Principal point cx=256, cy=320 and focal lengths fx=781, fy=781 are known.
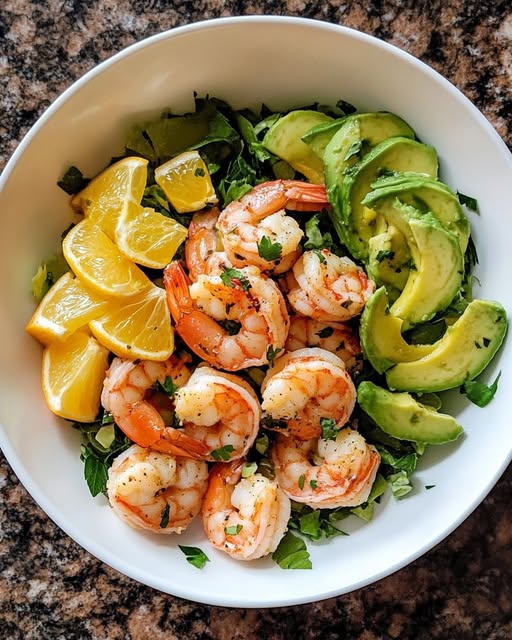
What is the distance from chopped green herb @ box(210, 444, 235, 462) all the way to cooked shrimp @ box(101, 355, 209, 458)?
0.02 metres

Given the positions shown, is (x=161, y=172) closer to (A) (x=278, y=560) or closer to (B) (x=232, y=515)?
(B) (x=232, y=515)

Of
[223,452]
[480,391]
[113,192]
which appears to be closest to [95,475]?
[223,452]

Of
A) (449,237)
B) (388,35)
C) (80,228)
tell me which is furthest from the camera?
(388,35)

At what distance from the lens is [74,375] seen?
1.86 metres

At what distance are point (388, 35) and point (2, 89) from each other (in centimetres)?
105

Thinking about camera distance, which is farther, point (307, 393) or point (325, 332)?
point (325, 332)

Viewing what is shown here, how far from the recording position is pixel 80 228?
187 centimetres

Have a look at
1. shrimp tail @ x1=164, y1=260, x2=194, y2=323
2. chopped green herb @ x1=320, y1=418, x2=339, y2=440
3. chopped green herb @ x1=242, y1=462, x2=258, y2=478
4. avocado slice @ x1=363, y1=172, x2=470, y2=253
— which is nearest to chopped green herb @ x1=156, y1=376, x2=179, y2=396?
shrimp tail @ x1=164, y1=260, x2=194, y2=323

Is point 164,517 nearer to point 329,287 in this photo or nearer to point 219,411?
point 219,411

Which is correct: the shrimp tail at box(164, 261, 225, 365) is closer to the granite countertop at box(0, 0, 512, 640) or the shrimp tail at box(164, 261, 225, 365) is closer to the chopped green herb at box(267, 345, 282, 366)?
the chopped green herb at box(267, 345, 282, 366)

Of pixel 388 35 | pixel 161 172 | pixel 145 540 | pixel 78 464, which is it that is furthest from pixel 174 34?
pixel 145 540

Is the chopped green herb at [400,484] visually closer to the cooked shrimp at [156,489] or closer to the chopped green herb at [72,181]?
the cooked shrimp at [156,489]

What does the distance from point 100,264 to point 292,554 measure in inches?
32.7

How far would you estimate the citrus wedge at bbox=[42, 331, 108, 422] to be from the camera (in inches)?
73.0
